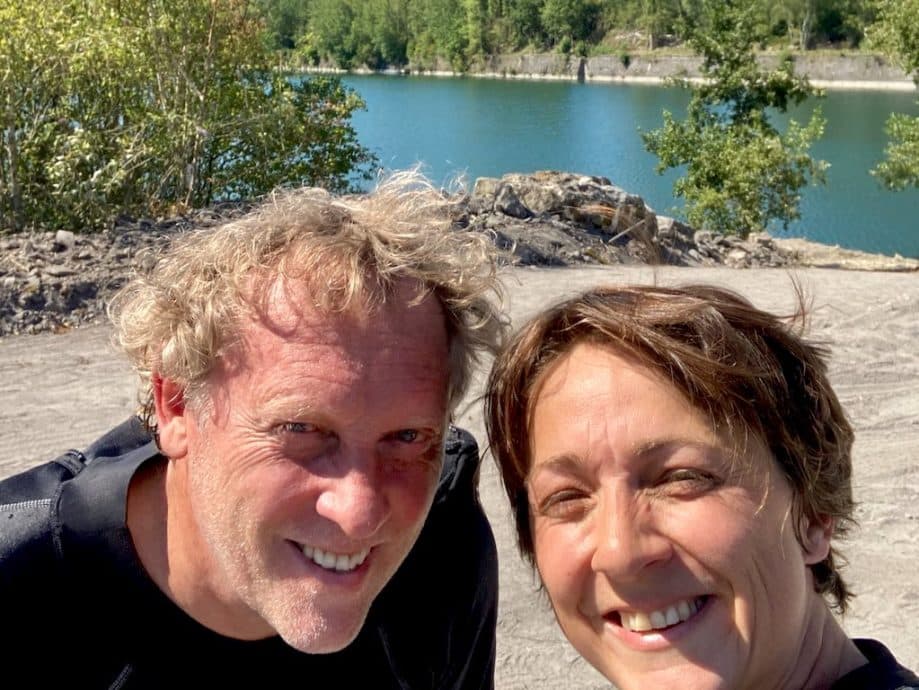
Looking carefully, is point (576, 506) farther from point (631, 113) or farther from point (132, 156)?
point (631, 113)

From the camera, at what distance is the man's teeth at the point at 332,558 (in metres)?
1.81

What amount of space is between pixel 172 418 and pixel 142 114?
1038cm

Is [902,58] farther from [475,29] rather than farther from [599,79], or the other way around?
[475,29]

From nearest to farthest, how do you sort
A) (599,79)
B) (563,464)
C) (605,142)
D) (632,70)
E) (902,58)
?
(563,464), (902,58), (605,142), (632,70), (599,79)

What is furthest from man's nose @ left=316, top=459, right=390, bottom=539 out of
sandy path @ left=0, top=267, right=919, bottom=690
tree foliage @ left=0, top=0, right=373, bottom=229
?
tree foliage @ left=0, top=0, right=373, bottom=229

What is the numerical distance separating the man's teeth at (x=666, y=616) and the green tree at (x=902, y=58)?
19860mm

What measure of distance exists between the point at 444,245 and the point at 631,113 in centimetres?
4488

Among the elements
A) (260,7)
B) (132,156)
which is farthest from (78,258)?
(260,7)

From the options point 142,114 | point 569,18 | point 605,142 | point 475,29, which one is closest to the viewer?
point 142,114

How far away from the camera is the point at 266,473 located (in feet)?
5.92

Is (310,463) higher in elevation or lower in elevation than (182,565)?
higher

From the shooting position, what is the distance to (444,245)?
2.01 meters

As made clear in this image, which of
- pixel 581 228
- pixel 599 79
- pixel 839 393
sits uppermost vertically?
pixel 839 393

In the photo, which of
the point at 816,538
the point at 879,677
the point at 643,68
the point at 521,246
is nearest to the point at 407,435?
the point at 816,538
